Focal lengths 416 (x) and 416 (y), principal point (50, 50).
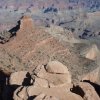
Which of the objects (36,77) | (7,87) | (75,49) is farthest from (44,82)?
(75,49)

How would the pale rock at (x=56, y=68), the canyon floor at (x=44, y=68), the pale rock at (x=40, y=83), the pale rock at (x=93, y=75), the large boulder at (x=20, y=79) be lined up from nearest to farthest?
1. the canyon floor at (x=44, y=68)
2. the pale rock at (x=40, y=83)
3. the pale rock at (x=56, y=68)
4. the large boulder at (x=20, y=79)
5. the pale rock at (x=93, y=75)

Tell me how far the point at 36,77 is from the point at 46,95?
5.45 ft

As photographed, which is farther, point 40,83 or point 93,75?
point 93,75

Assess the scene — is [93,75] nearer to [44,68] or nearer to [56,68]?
[44,68]

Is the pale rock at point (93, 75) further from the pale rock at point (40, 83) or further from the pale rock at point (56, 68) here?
the pale rock at point (40, 83)

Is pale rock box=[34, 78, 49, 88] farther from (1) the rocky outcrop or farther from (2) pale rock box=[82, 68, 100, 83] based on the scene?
(2) pale rock box=[82, 68, 100, 83]

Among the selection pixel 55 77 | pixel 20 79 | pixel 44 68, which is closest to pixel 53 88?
pixel 55 77

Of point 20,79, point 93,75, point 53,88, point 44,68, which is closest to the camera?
point 53,88

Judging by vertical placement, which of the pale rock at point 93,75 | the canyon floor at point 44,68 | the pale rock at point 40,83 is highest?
the pale rock at point 40,83

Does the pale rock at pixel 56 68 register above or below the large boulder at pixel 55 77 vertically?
above

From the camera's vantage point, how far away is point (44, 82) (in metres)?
12.9

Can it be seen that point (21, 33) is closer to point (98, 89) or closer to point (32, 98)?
point (98, 89)

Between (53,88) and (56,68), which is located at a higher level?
(56,68)

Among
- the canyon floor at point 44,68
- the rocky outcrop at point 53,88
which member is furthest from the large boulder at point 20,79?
the rocky outcrop at point 53,88
